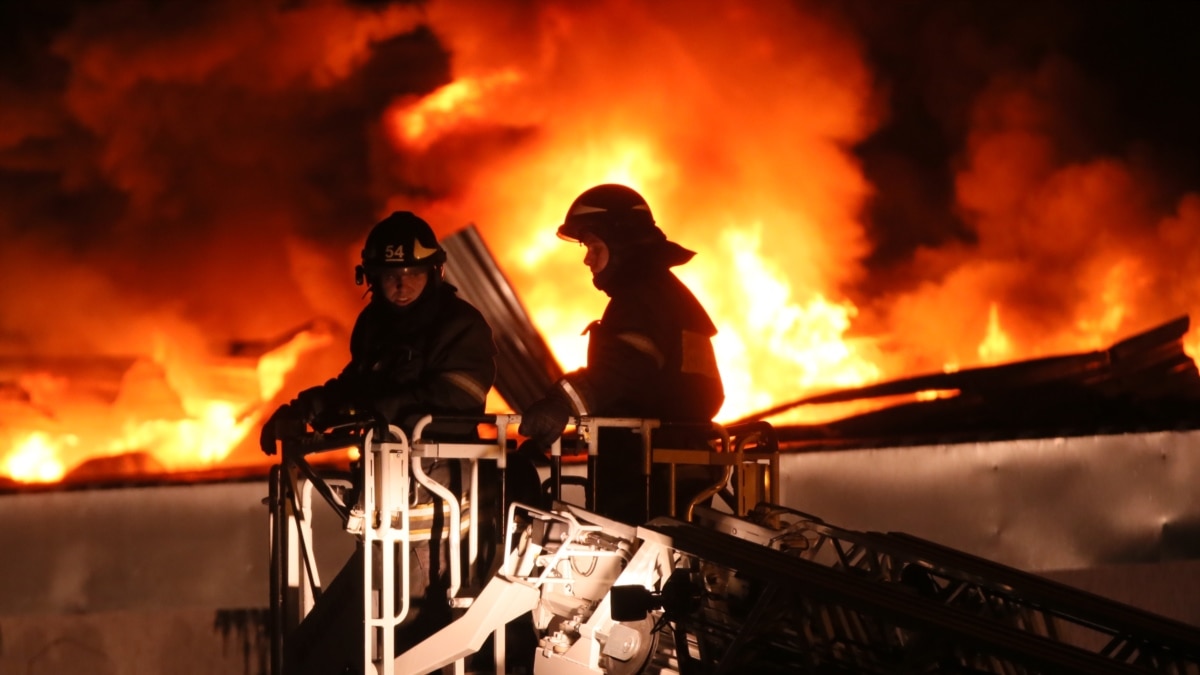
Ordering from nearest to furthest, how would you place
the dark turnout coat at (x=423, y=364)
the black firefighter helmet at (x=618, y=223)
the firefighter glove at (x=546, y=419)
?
the firefighter glove at (x=546, y=419)
the dark turnout coat at (x=423, y=364)
the black firefighter helmet at (x=618, y=223)

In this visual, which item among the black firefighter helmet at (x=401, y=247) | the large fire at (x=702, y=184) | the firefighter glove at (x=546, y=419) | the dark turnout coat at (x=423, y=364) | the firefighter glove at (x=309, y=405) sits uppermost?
the large fire at (x=702, y=184)

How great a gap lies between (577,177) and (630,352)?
5.72 meters

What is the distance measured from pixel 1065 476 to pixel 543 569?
16.7 feet

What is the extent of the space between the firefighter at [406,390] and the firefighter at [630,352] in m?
0.45

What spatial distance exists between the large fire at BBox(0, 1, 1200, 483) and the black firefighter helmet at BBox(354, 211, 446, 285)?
4.61 meters

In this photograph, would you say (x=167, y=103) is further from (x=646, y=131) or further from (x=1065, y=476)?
(x=1065, y=476)

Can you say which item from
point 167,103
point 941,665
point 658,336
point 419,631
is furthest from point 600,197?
point 167,103

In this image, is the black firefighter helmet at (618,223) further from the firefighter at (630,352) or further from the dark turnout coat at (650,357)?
the dark turnout coat at (650,357)

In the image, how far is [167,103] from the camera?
1154 cm

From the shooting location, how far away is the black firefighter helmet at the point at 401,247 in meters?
6.46

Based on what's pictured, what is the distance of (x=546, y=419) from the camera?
234 inches

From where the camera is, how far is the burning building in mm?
11094

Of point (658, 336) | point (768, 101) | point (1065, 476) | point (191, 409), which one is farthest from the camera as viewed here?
point (768, 101)

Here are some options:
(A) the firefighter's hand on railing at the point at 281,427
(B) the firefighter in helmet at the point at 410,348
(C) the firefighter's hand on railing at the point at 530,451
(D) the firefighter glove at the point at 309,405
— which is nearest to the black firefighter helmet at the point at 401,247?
(B) the firefighter in helmet at the point at 410,348
